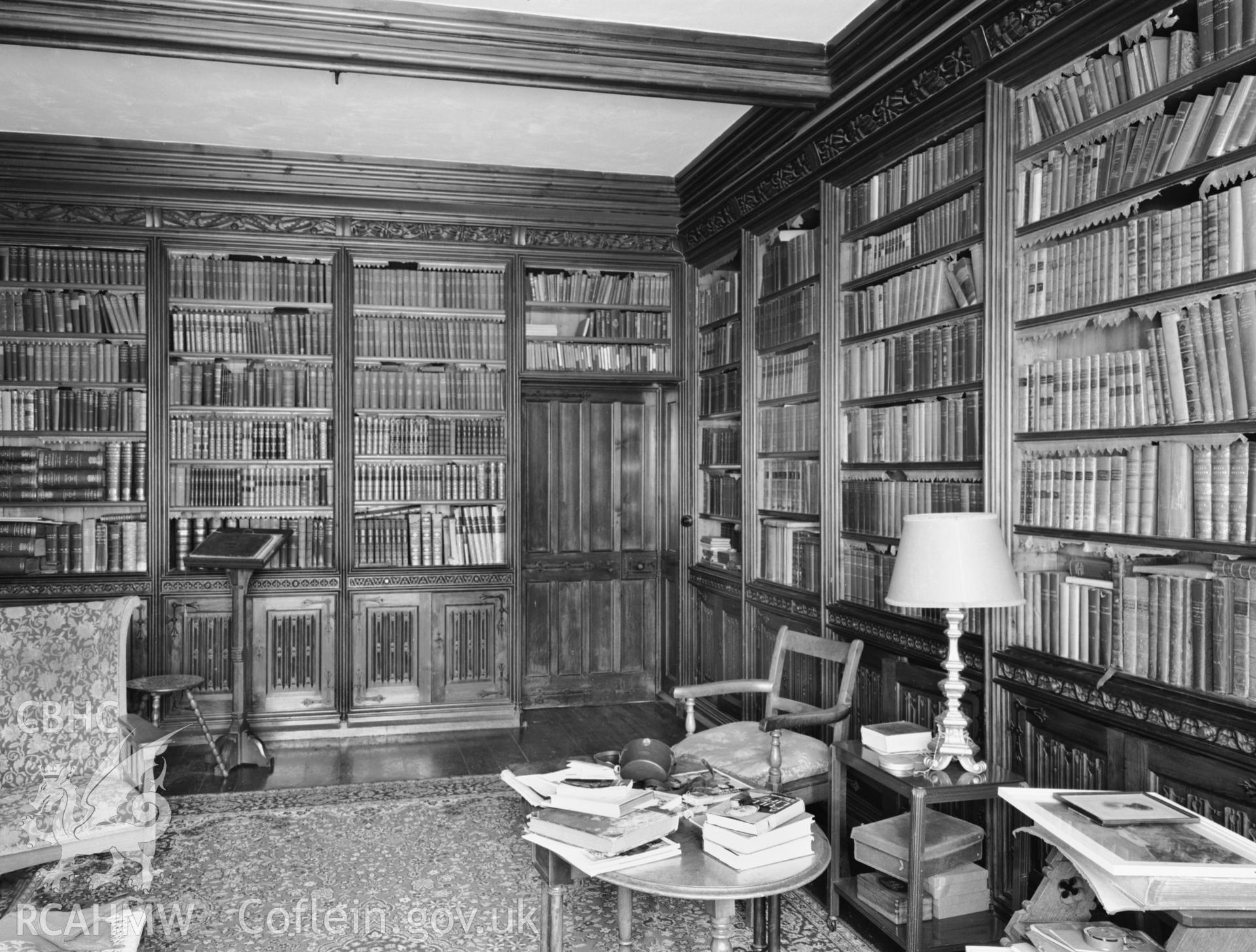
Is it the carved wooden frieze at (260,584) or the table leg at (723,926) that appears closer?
the table leg at (723,926)

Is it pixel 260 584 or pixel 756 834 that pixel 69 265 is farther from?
pixel 756 834

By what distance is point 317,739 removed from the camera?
5824 millimetres

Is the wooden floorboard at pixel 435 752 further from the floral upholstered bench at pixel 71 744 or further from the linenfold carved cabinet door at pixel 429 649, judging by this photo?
the floral upholstered bench at pixel 71 744

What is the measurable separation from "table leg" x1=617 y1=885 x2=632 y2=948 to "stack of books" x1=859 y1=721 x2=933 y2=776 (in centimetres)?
88

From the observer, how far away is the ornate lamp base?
2916 millimetres

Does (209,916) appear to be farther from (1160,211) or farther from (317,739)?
(1160,211)

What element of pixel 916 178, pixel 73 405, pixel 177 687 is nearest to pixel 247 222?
pixel 73 405

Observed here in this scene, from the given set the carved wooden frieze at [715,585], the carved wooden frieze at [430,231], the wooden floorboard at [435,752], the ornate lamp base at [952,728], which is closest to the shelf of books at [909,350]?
the ornate lamp base at [952,728]

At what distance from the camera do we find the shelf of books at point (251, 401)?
19.3 feet

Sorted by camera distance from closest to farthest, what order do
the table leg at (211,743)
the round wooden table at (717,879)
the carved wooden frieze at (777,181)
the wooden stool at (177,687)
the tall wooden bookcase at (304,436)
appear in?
the round wooden table at (717,879) → the carved wooden frieze at (777,181) → the wooden stool at (177,687) → the table leg at (211,743) → the tall wooden bookcase at (304,436)

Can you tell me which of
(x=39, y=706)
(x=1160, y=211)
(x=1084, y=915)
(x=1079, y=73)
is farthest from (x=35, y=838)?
(x=1079, y=73)

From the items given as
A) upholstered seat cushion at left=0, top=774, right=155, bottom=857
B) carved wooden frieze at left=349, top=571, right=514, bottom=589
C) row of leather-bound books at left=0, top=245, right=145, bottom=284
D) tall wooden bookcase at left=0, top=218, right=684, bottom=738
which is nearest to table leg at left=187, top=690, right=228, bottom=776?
tall wooden bookcase at left=0, top=218, right=684, bottom=738

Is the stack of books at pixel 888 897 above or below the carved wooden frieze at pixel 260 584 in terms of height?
below

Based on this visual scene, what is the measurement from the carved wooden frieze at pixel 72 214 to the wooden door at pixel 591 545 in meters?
2.62
